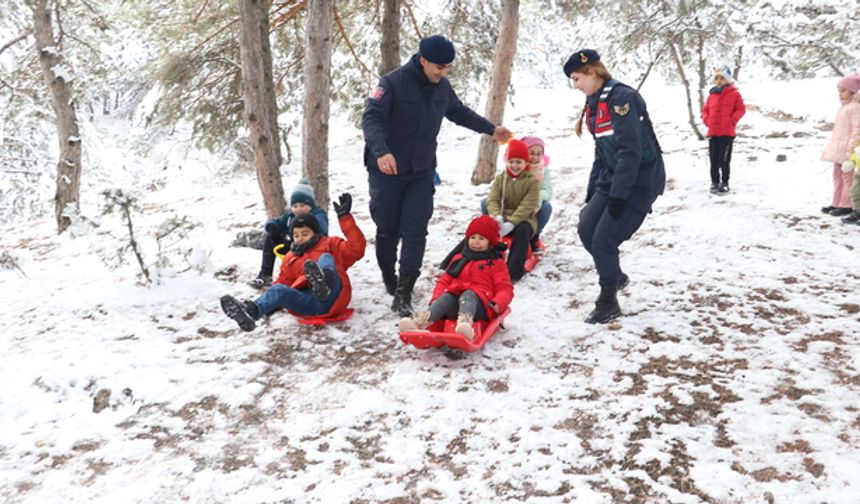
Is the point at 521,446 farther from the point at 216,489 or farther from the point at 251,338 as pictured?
the point at 251,338

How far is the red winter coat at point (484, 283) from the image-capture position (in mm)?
4098

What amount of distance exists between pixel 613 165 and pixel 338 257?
7.88ft

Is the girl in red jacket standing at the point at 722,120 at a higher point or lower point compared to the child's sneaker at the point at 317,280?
higher

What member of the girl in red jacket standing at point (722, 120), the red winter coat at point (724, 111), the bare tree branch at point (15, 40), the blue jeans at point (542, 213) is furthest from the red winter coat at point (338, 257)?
the bare tree branch at point (15, 40)

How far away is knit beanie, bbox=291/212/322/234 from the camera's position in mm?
4633

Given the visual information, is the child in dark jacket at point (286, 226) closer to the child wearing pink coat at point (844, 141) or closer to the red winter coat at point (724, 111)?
the red winter coat at point (724, 111)

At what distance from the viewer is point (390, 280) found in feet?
16.5

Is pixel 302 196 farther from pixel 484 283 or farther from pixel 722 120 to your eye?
pixel 722 120

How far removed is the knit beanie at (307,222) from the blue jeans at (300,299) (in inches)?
13.9

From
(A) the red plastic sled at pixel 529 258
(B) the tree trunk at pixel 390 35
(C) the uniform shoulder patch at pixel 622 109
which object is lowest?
(A) the red plastic sled at pixel 529 258

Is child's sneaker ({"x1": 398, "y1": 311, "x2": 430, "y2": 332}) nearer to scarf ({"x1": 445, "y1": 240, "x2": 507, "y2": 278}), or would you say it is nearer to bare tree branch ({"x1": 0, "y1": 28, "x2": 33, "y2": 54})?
scarf ({"x1": 445, "y1": 240, "x2": 507, "y2": 278})

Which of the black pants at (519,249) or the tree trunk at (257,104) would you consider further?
the tree trunk at (257,104)

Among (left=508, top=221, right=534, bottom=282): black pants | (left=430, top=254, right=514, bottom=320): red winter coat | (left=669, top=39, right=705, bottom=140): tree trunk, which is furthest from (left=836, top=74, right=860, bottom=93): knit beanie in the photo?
(left=430, top=254, right=514, bottom=320): red winter coat

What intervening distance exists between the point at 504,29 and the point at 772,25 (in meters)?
7.56
